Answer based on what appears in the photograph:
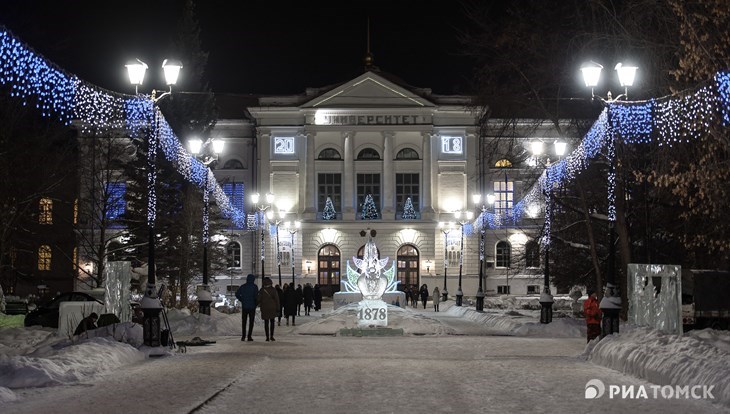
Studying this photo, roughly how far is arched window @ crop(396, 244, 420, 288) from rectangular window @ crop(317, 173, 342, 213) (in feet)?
20.9

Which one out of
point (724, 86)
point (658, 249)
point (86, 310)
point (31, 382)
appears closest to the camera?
point (31, 382)

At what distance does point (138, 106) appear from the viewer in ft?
73.3

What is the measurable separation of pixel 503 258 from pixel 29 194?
44792 mm

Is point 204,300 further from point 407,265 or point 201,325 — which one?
point 407,265

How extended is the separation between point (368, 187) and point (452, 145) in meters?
7.39

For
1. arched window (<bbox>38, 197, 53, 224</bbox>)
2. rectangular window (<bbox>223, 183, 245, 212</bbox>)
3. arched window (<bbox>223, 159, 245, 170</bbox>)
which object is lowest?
arched window (<bbox>38, 197, 53, 224</bbox>)

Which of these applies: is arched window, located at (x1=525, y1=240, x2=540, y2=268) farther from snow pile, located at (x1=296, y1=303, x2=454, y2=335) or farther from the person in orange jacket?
the person in orange jacket

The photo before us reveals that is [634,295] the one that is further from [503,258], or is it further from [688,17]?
[503,258]

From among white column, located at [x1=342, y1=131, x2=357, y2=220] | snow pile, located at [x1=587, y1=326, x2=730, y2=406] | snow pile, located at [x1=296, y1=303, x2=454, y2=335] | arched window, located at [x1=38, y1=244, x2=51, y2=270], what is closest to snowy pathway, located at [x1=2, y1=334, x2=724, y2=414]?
snow pile, located at [x1=587, y1=326, x2=730, y2=406]

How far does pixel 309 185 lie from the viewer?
8031 cm

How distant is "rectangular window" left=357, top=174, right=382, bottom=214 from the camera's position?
80875 mm

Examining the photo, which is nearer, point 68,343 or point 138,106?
point 68,343

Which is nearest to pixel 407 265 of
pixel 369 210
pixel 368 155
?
pixel 369 210

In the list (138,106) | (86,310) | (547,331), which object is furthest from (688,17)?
(86,310)
